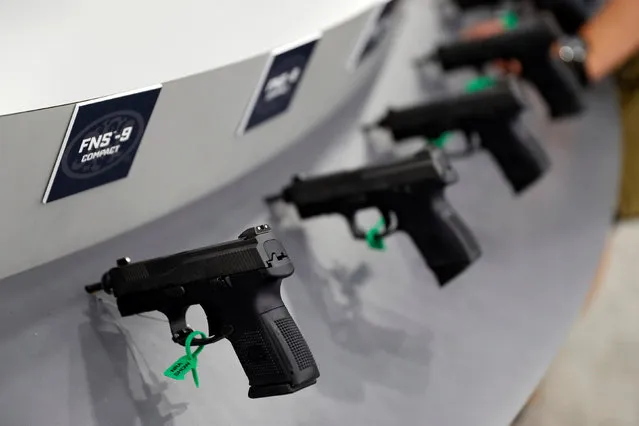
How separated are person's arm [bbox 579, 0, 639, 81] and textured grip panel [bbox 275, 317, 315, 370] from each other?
1.63 meters

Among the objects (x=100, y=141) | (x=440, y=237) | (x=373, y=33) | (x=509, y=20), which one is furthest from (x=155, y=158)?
(x=509, y=20)

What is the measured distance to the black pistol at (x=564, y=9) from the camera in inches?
92.9

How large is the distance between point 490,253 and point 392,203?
37cm

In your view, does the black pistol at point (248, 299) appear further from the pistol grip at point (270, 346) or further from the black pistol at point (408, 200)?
the black pistol at point (408, 200)

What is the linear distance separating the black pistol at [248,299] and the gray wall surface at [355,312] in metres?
0.13

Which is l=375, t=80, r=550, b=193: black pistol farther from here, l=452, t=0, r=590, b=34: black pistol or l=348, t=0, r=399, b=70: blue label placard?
l=452, t=0, r=590, b=34: black pistol

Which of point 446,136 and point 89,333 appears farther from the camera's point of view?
point 446,136

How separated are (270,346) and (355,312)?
447mm

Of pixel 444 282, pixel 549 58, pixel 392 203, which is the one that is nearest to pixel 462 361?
pixel 444 282

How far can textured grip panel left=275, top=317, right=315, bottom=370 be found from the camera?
3.27 ft

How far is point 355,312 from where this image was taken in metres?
1.42

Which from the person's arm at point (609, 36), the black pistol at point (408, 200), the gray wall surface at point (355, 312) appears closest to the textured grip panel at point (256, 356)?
the gray wall surface at point (355, 312)

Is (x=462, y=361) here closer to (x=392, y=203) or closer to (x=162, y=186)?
(x=392, y=203)

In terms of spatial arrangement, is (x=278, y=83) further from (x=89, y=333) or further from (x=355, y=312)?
(x=89, y=333)
